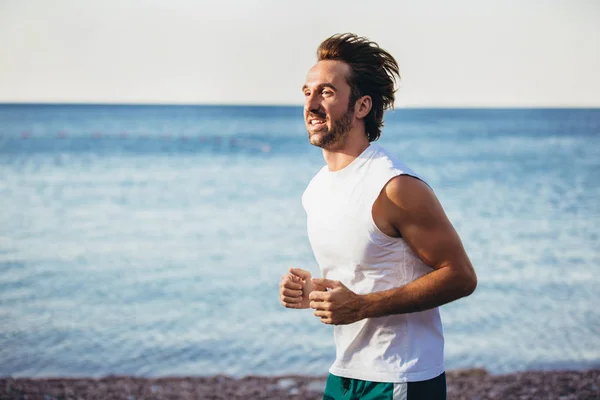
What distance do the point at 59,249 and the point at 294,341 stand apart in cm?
582

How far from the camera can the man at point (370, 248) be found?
1.85 meters

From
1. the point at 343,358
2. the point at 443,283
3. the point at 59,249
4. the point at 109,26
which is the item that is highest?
the point at 109,26

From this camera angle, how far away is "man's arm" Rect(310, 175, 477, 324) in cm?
184

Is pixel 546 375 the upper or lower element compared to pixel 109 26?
lower

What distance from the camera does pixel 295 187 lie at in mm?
19047

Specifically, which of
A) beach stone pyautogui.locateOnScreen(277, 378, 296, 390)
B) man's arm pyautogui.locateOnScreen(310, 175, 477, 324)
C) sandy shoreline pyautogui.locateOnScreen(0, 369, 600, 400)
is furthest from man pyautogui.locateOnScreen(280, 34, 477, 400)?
beach stone pyautogui.locateOnScreen(277, 378, 296, 390)

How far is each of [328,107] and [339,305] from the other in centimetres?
53

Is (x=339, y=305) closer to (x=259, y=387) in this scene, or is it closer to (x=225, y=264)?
(x=259, y=387)

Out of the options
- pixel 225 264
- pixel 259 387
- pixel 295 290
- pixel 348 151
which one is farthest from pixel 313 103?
pixel 225 264

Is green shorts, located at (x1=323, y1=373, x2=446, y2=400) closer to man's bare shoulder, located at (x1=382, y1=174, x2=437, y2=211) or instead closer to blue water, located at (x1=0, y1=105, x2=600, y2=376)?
man's bare shoulder, located at (x1=382, y1=174, x2=437, y2=211)

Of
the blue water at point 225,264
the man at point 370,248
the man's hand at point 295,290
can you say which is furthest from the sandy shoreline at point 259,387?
the man at point 370,248

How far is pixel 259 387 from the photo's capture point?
16.9ft

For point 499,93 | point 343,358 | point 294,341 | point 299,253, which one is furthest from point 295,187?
point 499,93

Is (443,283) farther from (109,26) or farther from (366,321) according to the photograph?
(109,26)
